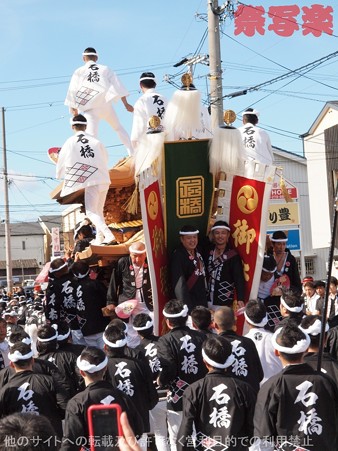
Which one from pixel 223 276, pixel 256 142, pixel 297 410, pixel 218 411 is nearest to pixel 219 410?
pixel 218 411

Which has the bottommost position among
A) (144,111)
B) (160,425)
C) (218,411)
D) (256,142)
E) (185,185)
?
(160,425)

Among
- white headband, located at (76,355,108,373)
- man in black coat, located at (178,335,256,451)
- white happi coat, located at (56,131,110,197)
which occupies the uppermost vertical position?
white happi coat, located at (56,131,110,197)

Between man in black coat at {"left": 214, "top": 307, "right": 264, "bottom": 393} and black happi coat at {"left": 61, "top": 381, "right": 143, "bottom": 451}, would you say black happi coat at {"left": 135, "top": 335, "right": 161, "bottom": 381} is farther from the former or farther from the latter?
black happi coat at {"left": 61, "top": 381, "right": 143, "bottom": 451}

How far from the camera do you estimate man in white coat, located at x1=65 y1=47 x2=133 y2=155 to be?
8.53 metres

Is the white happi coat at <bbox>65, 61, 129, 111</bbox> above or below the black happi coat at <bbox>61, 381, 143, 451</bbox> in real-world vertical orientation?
above

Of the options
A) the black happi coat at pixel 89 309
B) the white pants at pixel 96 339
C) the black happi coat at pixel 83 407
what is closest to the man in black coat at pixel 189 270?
the black happi coat at pixel 89 309

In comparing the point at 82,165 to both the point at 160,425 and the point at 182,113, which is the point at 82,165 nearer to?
the point at 182,113

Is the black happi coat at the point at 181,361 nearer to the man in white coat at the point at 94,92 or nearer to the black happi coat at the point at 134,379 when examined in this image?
the black happi coat at the point at 134,379

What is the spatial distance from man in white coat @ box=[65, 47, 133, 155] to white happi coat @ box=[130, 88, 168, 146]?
341mm

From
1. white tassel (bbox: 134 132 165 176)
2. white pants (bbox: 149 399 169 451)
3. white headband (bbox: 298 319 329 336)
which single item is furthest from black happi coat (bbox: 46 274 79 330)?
white headband (bbox: 298 319 329 336)

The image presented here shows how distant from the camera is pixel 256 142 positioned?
27.7ft

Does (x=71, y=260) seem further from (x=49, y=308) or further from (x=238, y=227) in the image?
(x=238, y=227)

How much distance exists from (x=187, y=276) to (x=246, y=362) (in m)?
2.42

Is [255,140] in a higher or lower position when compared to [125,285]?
higher
